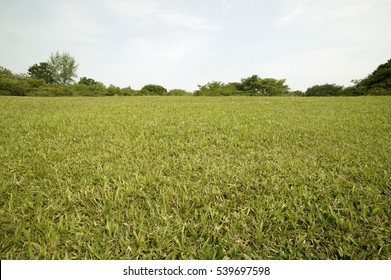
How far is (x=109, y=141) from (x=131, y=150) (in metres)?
0.76

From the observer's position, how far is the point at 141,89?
46.2m

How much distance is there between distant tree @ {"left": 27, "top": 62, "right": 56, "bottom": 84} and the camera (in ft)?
168

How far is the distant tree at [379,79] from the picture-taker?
28.3 meters

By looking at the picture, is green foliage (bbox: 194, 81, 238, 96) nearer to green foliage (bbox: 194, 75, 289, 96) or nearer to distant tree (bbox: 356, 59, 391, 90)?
green foliage (bbox: 194, 75, 289, 96)

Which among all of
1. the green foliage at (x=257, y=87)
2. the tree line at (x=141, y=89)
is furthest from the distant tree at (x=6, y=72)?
the green foliage at (x=257, y=87)

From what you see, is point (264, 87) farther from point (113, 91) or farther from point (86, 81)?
point (86, 81)

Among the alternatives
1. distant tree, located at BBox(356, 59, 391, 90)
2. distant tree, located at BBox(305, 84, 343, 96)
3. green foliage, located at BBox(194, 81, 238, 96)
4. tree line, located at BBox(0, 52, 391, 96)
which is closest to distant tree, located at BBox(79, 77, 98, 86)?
tree line, located at BBox(0, 52, 391, 96)

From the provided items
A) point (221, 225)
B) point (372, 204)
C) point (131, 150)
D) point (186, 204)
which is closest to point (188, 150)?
point (131, 150)

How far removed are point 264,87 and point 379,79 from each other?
61.9 feet

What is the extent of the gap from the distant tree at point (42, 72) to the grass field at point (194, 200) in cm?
6174

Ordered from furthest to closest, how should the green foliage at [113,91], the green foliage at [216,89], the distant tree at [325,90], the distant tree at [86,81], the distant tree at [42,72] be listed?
the distant tree at [42,72], the distant tree at [86,81], the distant tree at [325,90], the green foliage at [216,89], the green foliage at [113,91]

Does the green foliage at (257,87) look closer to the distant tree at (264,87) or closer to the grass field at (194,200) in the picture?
the distant tree at (264,87)
